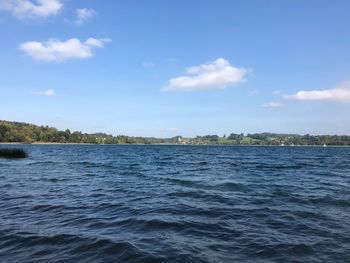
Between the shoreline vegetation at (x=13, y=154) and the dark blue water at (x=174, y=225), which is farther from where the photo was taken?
the shoreline vegetation at (x=13, y=154)

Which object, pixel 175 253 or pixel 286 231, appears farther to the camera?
pixel 286 231

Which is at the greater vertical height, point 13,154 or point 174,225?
point 13,154

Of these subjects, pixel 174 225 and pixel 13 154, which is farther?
pixel 13 154

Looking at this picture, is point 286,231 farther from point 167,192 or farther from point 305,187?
point 305,187

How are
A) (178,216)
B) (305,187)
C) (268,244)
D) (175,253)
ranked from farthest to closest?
(305,187) < (178,216) < (268,244) < (175,253)

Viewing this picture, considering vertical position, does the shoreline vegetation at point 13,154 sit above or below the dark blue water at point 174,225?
above

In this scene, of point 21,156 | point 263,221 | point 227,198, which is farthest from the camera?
point 21,156

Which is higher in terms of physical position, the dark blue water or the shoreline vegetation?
the shoreline vegetation

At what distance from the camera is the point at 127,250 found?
11.9 metres

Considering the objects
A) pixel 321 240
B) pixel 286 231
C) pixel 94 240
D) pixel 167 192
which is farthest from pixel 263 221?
pixel 167 192

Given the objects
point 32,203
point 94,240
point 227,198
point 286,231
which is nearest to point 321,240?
point 286,231

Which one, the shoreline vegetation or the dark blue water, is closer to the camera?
the dark blue water

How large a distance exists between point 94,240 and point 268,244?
6074 mm

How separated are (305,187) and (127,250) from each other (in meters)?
20.9
